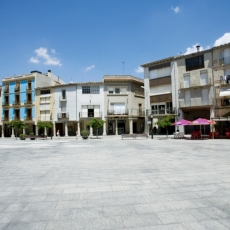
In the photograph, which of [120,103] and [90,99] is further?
[90,99]

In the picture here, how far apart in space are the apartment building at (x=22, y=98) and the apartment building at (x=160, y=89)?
23381mm

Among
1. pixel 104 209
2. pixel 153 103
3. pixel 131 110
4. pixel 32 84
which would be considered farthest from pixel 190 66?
pixel 32 84

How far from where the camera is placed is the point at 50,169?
284 inches

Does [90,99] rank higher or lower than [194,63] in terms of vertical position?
lower

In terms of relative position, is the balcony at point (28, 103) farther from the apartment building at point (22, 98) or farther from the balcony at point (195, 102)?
the balcony at point (195, 102)

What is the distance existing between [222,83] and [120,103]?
58.0ft

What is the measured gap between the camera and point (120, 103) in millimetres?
36562

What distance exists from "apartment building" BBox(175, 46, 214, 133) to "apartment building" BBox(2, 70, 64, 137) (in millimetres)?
28547

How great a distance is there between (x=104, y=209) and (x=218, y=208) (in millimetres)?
2157

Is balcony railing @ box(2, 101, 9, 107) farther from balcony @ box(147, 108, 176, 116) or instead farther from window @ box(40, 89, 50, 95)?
balcony @ box(147, 108, 176, 116)

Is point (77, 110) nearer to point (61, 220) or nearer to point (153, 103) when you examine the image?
point (153, 103)

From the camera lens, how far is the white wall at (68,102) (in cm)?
3731

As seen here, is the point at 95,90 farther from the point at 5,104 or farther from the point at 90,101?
the point at 5,104

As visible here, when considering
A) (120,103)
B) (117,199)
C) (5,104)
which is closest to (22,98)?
(5,104)
